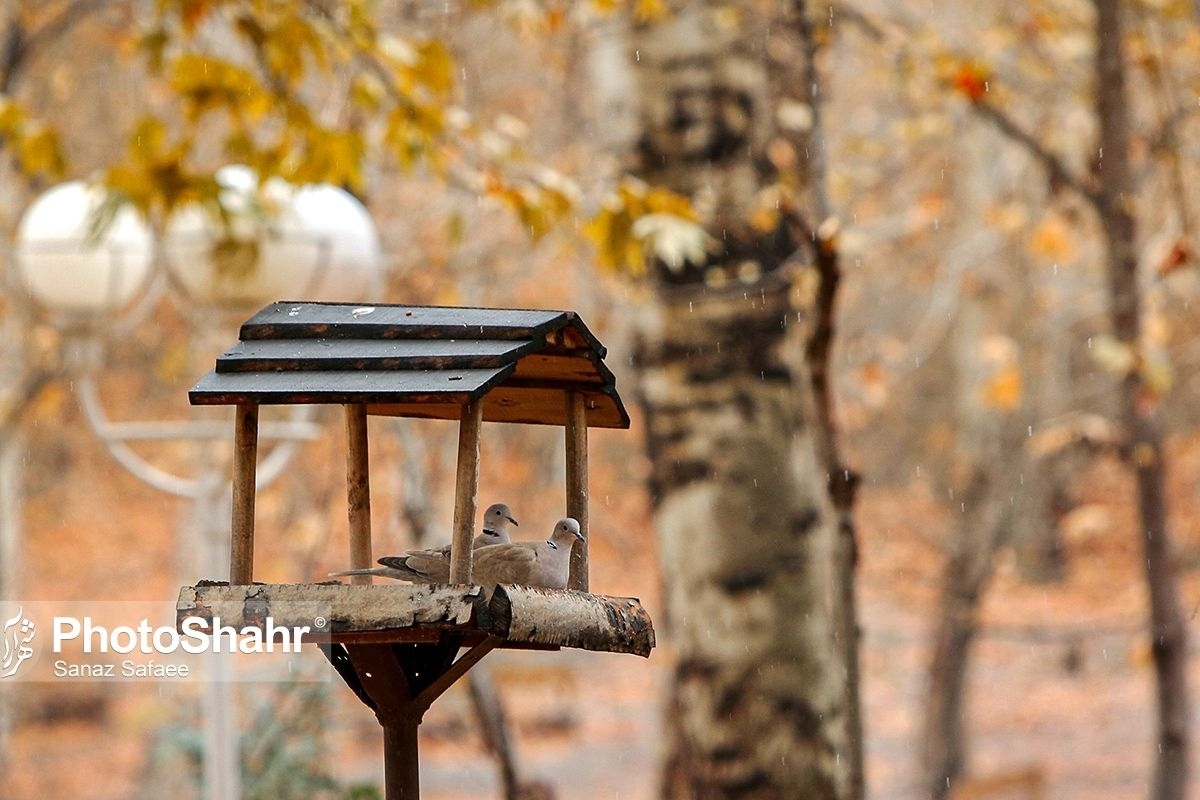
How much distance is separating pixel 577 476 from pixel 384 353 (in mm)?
783

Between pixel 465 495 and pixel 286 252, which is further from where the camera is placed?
pixel 286 252

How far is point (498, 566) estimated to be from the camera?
9.65ft

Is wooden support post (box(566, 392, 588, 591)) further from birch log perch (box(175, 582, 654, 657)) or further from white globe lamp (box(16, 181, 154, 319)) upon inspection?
white globe lamp (box(16, 181, 154, 319))

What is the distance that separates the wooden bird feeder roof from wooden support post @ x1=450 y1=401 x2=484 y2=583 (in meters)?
0.04

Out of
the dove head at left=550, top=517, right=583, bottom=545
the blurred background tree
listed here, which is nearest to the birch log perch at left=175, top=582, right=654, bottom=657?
the dove head at left=550, top=517, right=583, bottom=545

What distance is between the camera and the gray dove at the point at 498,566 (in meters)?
2.91

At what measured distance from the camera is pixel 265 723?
7801 mm

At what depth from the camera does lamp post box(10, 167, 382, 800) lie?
627 centimetres

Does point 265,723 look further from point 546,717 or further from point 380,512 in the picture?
point 546,717

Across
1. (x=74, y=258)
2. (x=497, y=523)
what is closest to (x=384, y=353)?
(x=497, y=523)

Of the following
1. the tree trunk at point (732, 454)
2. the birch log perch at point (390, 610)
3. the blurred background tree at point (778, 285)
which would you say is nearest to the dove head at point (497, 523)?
the birch log perch at point (390, 610)

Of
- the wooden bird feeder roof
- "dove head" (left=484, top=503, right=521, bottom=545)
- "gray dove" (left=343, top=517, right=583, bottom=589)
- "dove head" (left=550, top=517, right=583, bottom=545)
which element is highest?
the wooden bird feeder roof

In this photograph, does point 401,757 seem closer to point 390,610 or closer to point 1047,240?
point 390,610

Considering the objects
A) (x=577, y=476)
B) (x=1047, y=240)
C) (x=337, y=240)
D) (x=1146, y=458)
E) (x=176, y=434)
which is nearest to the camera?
(x=577, y=476)
